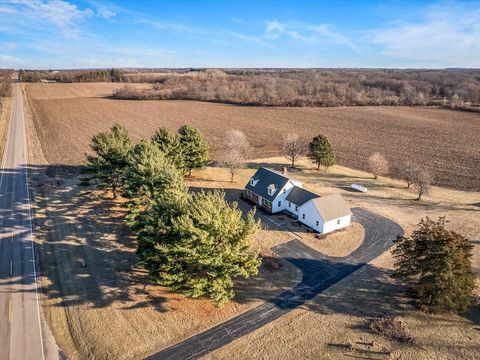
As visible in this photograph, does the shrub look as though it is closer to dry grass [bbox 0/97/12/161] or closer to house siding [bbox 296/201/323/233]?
house siding [bbox 296/201/323/233]

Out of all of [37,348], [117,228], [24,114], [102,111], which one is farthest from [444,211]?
[24,114]

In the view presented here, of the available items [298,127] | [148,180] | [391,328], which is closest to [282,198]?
[148,180]

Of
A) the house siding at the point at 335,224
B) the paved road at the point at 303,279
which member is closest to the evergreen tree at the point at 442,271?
the paved road at the point at 303,279

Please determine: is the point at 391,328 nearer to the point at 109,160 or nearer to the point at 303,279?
the point at 303,279

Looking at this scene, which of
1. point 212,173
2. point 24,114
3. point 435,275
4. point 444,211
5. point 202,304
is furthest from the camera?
point 24,114

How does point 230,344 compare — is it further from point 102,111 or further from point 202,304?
point 102,111

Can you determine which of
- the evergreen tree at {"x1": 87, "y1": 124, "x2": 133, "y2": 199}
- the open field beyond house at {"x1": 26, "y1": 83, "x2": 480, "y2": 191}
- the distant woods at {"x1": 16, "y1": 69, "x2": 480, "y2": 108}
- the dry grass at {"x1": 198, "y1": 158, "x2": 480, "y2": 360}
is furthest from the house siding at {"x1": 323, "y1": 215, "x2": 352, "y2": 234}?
the distant woods at {"x1": 16, "y1": 69, "x2": 480, "y2": 108}
